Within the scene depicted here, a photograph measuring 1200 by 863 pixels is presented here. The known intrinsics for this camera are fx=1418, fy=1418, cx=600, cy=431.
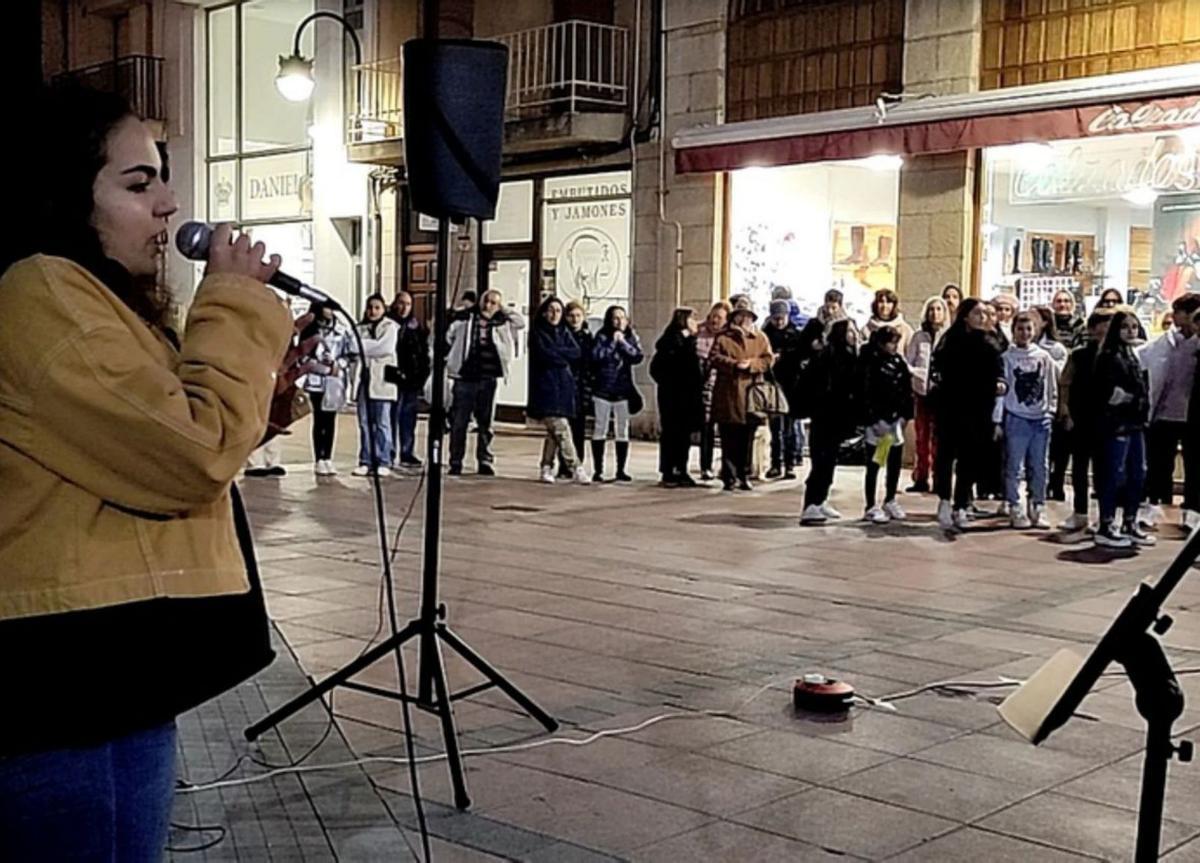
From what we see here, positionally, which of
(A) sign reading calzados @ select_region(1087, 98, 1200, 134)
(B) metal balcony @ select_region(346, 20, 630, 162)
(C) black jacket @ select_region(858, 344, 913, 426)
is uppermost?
(B) metal balcony @ select_region(346, 20, 630, 162)

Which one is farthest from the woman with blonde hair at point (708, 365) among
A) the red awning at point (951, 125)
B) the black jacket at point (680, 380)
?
the red awning at point (951, 125)

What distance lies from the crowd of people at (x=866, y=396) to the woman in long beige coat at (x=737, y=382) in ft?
0.05

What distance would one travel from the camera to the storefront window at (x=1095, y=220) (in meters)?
13.5

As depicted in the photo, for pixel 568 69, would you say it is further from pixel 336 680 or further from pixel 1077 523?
pixel 336 680

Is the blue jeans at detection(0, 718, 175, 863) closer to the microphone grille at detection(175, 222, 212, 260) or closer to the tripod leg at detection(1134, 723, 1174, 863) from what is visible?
the microphone grille at detection(175, 222, 212, 260)

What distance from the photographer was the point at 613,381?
14109 mm

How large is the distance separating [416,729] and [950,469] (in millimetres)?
6782

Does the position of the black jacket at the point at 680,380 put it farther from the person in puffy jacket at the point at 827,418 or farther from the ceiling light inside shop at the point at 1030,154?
the ceiling light inside shop at the point at 1030,154

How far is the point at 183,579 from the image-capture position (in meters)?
1.91

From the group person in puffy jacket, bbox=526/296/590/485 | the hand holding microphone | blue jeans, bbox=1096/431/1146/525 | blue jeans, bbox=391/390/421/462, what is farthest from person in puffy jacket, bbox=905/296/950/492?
the hand holding microphone

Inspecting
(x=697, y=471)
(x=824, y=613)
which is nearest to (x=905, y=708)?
(x=824, y=613)

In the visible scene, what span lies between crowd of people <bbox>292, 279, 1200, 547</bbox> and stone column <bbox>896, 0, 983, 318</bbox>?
485 mm

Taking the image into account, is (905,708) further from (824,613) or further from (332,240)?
(332,240)

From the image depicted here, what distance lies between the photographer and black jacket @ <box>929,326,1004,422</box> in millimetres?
10969
